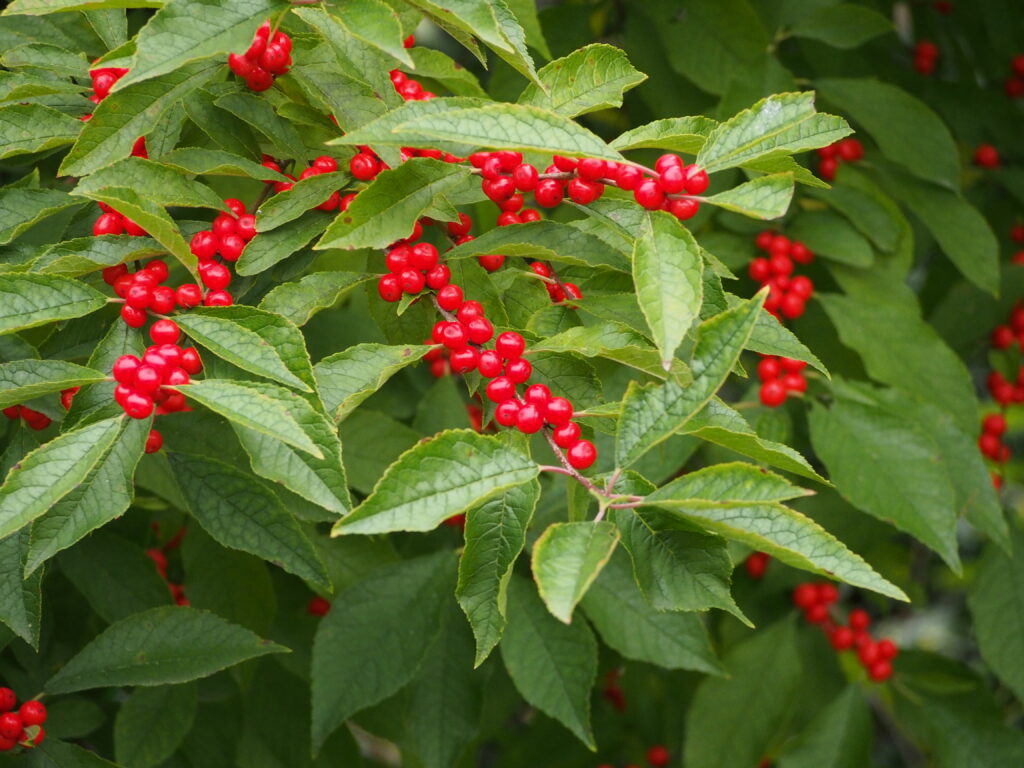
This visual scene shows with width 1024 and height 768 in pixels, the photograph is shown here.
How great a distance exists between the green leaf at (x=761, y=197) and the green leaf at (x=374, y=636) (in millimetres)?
914

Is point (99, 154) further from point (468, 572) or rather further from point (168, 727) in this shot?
point (168, 727)

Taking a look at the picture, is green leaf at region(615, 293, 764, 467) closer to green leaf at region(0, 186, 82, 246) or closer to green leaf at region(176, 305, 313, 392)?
green leaf at region(176, 305, 313, 392)

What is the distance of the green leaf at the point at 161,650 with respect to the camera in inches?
52.0

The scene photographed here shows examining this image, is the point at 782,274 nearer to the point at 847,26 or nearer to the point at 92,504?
the point at 847,26

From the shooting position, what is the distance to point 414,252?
112cm

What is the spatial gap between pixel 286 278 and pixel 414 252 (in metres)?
0.17

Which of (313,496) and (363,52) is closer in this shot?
(313,496)

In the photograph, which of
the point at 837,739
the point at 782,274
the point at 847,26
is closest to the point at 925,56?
the point at 847,26

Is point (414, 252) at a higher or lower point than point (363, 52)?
lower

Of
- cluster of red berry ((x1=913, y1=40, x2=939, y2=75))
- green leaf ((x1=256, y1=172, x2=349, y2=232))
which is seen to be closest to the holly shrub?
green leaf ((x1=256, y1=172, x2=349, y2=232))

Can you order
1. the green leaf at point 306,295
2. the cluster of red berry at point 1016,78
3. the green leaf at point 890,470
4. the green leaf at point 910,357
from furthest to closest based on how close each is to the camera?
1. the cluster of red berry at point 1016,78
2. the green leaf at point 910,357
3. the green leaf at point 890,470
4. the green leaf at point 306,295

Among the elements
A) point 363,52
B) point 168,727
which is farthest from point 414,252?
point 168,727

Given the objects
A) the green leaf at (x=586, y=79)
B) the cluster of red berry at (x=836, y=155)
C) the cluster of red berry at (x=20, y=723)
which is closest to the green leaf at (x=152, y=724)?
the cluster of red berry at (x=20, y=723)

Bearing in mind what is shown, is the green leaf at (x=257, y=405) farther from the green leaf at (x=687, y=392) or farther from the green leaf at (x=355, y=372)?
the green leaf at (x=687, y=392)
